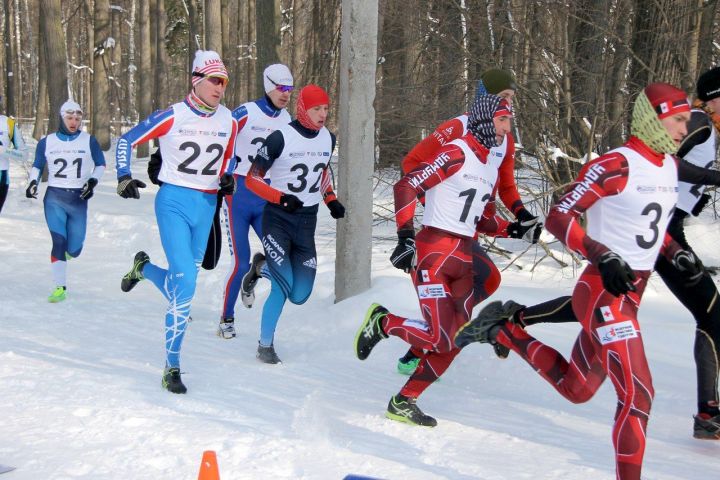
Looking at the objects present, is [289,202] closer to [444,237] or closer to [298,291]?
[298,291]

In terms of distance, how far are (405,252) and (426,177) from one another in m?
0.48

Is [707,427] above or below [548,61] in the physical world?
below

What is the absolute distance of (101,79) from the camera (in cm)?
2750

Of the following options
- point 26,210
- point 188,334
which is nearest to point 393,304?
point 188,334

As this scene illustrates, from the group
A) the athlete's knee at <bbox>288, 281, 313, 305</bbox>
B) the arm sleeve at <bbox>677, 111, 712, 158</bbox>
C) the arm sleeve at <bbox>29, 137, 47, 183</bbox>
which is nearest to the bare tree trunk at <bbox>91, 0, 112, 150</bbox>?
the arm sleeve at <bbox>29, 137, 47, 183</bbox>

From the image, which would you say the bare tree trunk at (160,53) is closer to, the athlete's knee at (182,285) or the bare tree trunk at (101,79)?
the bare tree trunk at (101,79)

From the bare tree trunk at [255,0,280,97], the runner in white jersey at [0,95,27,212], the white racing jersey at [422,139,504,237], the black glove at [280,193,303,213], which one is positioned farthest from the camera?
the bare tree trunk at [255,0,280,97]

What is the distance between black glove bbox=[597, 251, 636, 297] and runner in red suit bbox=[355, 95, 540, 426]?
4.88 ft

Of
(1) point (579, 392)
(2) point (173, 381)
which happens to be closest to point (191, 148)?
(2) point (173, 381)

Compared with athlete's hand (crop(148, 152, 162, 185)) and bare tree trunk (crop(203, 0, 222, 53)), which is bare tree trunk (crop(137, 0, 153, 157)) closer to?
bare tree trunk (crop(203, 0, 222, 53))

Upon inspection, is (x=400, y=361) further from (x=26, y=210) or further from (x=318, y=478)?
(x=26, y=210)

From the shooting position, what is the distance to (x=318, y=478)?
4.02 m

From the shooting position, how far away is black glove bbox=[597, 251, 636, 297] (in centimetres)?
366

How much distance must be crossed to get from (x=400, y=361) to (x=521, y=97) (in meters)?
4.01
